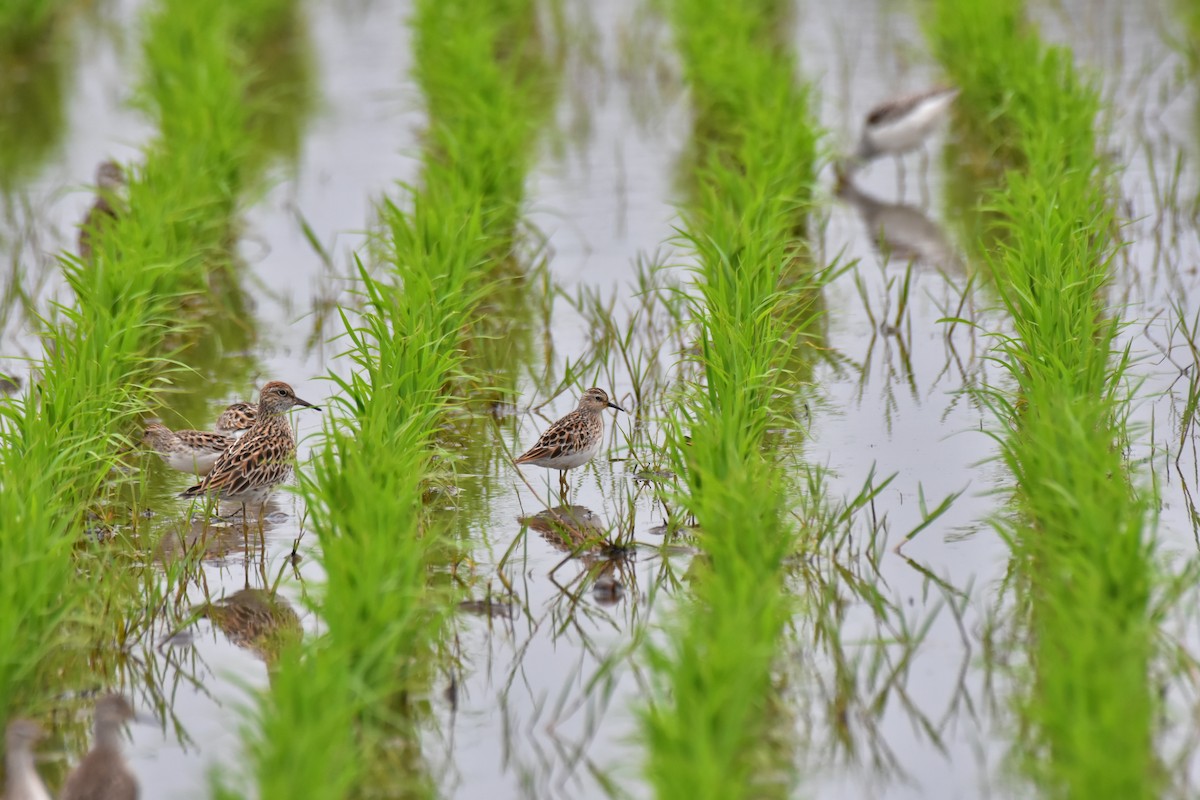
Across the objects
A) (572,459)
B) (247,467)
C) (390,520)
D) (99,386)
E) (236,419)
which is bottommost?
(390,520)

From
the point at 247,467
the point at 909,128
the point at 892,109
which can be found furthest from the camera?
the point at 909,128

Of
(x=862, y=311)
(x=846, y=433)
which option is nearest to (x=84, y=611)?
(x=846, y=433)

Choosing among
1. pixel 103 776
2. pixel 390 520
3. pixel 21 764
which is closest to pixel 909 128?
pixel 390 520

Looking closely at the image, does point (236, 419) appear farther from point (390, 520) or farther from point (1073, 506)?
point (1073, 506)

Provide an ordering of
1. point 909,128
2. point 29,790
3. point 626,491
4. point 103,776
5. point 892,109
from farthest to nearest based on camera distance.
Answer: point 909,128 < point 892,109 < point 626,491 < point 103,776 < point 29,790

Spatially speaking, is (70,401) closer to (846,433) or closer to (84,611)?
(84,611)

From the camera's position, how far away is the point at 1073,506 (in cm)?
498

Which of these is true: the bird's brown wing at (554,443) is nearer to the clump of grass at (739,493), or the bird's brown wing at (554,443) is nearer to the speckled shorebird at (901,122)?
the clump of grass at (739,493)

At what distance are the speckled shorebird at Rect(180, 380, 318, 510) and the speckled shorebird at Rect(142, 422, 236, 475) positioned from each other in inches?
11.0

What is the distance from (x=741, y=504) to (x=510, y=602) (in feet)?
3.05

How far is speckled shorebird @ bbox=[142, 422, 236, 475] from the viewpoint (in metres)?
6.73

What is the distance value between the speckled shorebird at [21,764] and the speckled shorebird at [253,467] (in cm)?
198

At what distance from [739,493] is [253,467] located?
1.98m

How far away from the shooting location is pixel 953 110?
1296 cm
